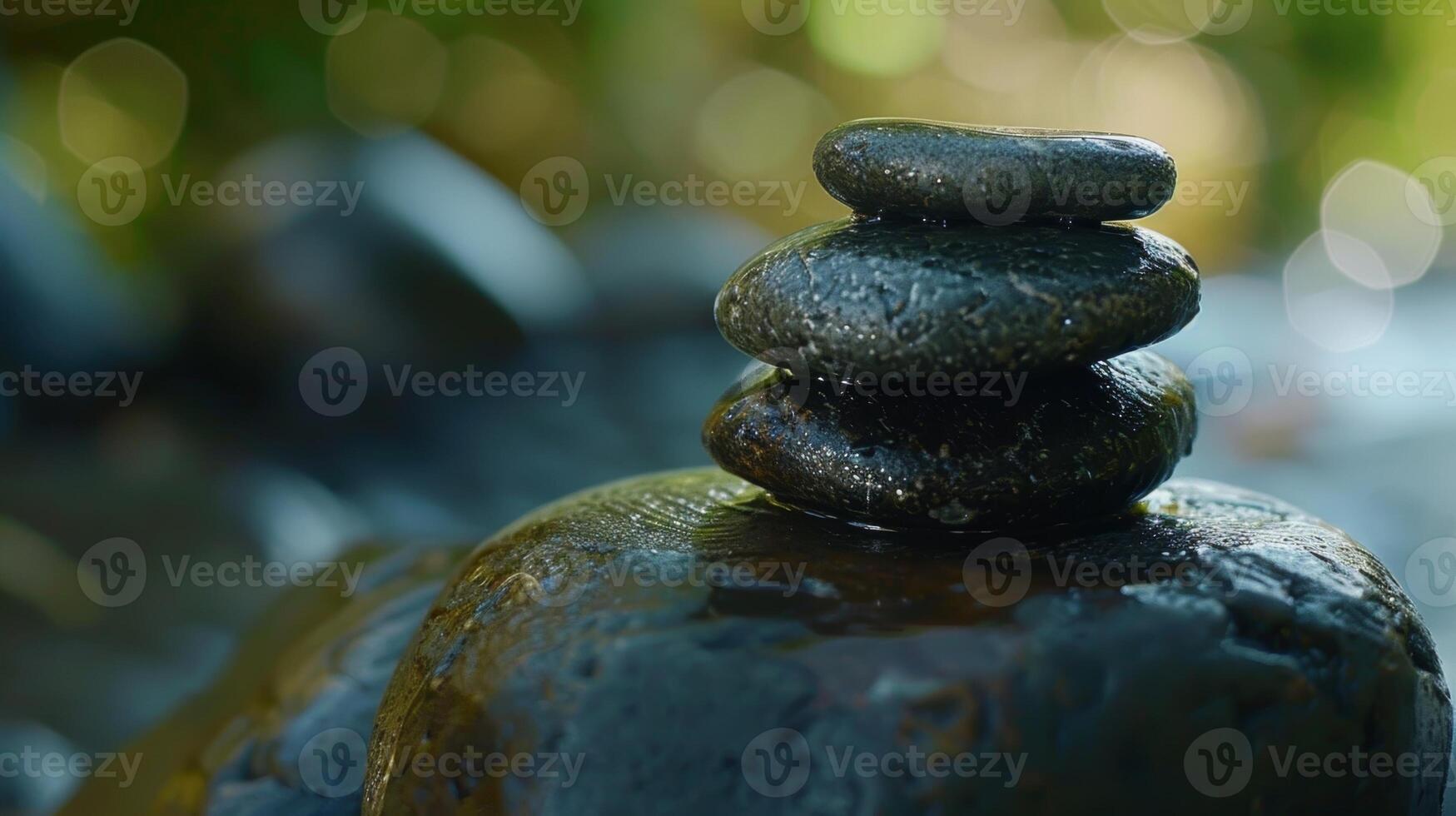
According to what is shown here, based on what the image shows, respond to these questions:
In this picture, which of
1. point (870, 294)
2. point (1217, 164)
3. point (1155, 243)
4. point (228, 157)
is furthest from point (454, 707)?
point (1217, 164)

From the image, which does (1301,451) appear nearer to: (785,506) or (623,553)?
(785,506)
